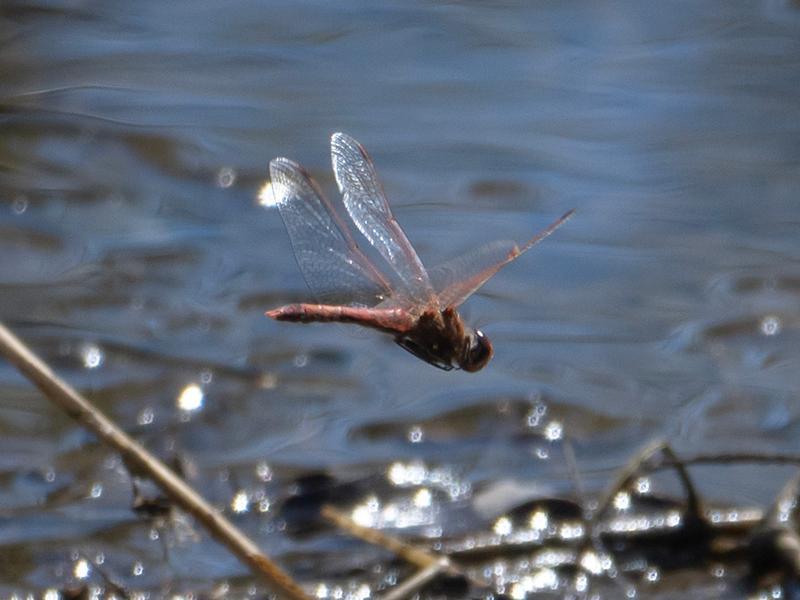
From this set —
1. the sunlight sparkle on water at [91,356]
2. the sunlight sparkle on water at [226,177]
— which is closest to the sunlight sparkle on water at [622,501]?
the sunlight sparkle on water at [91,356]

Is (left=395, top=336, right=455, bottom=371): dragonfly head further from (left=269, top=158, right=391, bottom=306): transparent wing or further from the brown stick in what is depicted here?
the brown stick

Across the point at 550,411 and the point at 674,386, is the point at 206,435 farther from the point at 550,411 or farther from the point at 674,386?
the point at 674,386

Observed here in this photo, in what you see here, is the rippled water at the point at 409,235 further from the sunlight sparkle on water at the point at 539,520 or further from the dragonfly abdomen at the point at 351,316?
the dragonfly abdomen at the point at 351,316

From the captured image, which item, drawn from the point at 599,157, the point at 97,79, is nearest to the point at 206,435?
the point at 599,157

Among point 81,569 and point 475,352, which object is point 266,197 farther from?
point 475,352

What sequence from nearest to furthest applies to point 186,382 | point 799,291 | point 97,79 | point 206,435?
point 206,435, point 186,382, point 799,291, point 97,79

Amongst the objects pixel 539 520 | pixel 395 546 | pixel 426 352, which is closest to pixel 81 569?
pixel 395 546
